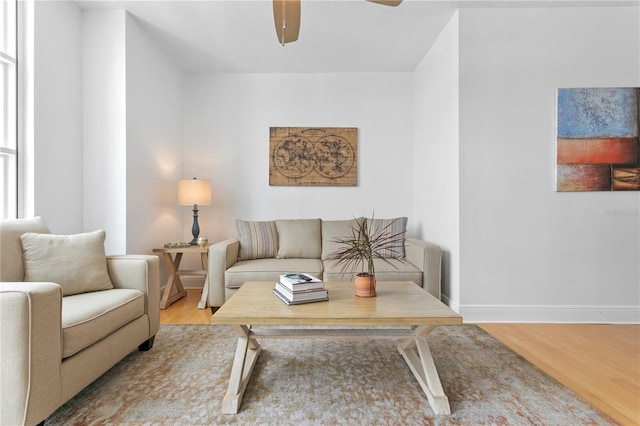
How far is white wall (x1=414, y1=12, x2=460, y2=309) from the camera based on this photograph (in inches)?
112

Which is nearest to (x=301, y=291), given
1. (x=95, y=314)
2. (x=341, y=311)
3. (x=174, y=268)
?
(x=341, y=311)

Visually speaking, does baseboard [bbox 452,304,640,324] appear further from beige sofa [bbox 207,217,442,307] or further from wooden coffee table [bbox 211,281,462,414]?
wooden coffee table [bbox 211,281,462,414]

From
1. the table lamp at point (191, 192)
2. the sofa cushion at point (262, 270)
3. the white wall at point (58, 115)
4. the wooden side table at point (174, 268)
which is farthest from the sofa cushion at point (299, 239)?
the white wall at point (58, 115)

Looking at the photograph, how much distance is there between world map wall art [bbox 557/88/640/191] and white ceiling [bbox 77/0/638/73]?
0.78 m

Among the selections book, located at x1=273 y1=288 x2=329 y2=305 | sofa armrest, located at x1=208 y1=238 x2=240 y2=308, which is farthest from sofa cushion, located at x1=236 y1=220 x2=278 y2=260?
book, located at x1=273 y1=288 x2=329 y2=305

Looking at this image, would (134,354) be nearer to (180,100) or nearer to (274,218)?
(274,218)

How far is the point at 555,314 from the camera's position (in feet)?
9.04

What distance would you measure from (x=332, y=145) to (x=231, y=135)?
3.94ft

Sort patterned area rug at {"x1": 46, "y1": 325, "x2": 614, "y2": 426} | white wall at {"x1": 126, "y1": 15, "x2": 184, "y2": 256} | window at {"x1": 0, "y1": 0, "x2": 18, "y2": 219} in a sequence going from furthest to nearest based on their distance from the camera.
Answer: white wall at {"x1": 126, "y1": 15, "x2": 184, "y2": 256} < window at {"x1": 0, "y1": 0, "x2": 18, "y2": 219} < patterned area rug at {"x1": 46, "y1": 325, "x2": 614, "y2": 426}

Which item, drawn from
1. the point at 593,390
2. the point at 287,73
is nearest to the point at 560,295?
the point at 593,390

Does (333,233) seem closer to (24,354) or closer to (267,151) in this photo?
(267,151)

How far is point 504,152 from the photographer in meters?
2.78

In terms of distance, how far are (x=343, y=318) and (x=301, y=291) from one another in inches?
11.9

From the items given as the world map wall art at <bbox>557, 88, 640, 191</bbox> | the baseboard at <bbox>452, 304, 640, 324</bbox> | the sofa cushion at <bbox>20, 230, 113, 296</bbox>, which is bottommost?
the baseboard at <bbox>452, 304, 640, 324</bbox>
